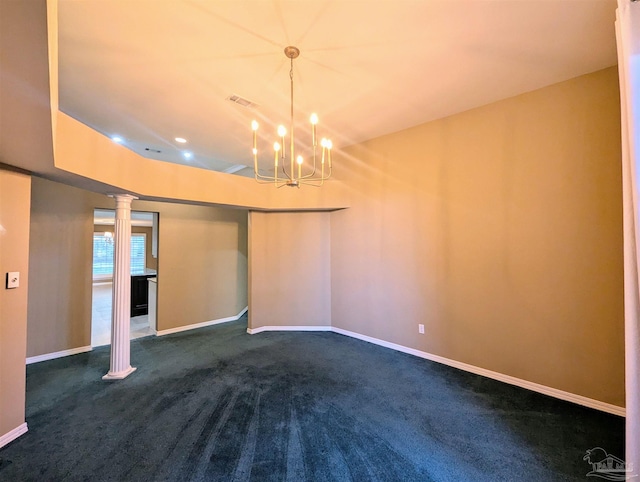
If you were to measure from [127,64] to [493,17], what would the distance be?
3014mm

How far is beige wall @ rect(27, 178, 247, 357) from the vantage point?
12.3 ft

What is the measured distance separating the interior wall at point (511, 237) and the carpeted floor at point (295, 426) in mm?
461

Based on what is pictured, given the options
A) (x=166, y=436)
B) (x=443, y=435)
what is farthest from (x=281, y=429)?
(x=443, y=435)

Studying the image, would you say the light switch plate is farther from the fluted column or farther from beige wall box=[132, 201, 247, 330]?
beige wall box=[132, 201, 247, 330]

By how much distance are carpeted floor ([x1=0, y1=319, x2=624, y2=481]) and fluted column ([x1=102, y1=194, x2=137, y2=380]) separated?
12.9 inches

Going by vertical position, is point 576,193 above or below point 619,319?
above

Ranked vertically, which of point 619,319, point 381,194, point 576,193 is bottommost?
point 619,319

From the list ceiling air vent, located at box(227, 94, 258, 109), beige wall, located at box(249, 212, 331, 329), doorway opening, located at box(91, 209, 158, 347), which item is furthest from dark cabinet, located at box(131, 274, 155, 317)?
ceiling air vent, located at box(227, 94, 258, 109)

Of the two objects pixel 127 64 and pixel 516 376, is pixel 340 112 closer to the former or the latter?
pixel 127 64

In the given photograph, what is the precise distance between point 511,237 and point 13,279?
14.9 ft

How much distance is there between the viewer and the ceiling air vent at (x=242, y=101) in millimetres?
3098

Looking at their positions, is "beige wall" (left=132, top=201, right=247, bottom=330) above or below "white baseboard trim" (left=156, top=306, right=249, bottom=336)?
above

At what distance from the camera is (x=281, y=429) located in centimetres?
229

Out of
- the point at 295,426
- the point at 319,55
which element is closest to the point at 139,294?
the point at 295,426
